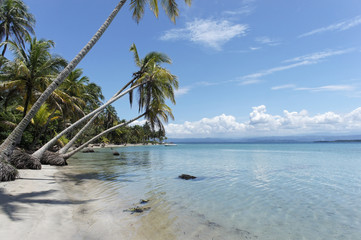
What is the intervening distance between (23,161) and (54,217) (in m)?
7.92

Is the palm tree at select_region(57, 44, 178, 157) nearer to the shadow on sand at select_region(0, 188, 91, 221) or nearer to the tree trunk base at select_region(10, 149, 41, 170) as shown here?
the tree trunk base at select_region(10, 149, 41, 170)

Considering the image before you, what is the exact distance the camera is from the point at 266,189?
9.27 metres

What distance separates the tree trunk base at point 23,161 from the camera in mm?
10582

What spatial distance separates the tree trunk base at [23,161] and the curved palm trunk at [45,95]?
269 centimetres

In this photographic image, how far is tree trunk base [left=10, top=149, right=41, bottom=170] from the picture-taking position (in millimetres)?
10582

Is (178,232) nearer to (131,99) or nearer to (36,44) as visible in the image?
(131,99)

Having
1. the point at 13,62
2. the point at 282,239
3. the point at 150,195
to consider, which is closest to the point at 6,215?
the point at 150,195

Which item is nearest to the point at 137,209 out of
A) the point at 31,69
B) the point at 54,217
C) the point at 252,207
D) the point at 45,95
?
the point at 54,217

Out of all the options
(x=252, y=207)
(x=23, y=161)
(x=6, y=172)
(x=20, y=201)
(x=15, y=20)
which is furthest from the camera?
(x=15, y=20)

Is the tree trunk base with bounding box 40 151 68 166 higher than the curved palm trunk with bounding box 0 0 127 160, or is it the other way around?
the curved palm trunk with bounding box 0 0 127 160

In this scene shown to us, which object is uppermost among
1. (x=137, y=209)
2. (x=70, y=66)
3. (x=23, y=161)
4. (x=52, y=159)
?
(x=70, y=66)

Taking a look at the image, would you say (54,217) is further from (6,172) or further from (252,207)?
(252,207)

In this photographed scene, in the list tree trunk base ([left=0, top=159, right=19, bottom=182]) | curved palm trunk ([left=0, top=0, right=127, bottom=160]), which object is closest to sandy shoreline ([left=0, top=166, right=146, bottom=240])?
tree trunk base ([left=0, top=159, right=19, bottom=182])

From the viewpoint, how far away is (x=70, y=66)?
8.70 metres
